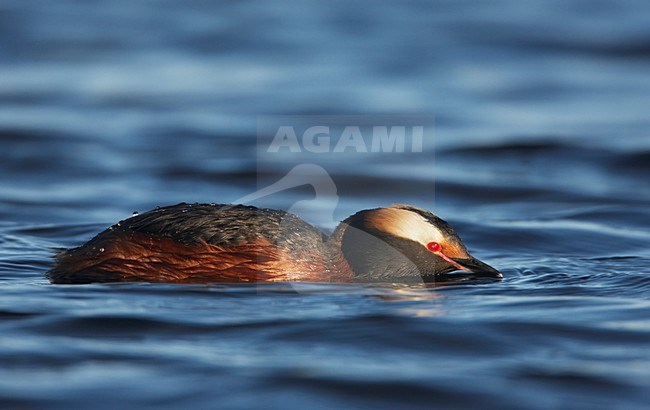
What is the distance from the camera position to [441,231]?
30.9ft

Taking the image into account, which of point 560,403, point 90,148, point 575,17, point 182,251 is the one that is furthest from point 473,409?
point 575,17

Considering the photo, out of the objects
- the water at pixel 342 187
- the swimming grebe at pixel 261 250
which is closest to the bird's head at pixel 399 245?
the swimming grebe at pixel 261 250

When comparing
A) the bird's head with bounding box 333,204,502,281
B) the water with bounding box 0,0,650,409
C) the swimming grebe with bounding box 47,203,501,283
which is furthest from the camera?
the bird's head with bounding box 333,204,502,281

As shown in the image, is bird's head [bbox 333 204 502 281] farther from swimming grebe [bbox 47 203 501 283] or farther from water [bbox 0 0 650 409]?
water [bbox 0 0 650 409]


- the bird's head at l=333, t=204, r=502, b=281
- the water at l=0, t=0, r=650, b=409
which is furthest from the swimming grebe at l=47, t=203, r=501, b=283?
the water at l=0, t=0, r=650, b=409

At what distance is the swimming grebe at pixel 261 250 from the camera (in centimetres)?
912

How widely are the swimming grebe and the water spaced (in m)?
0.19

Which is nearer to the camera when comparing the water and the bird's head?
the water

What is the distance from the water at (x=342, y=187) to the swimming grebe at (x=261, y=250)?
0.19 meters

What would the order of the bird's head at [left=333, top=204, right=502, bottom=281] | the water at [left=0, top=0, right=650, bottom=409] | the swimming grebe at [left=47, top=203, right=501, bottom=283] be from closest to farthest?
1. the water at [left=0, top=0, right=650, bottom=409]
2. the swimming grebe at [left=47, top=203, right=501, bottom=283]
3. the bird's head at [left=333, top=204, right=502, bottom=281]

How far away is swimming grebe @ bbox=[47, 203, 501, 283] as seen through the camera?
9.12 meters

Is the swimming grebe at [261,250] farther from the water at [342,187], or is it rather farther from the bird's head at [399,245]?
the water at [342,187]

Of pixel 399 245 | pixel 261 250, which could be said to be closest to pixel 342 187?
pixel 399 245

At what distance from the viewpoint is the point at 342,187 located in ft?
47.6
